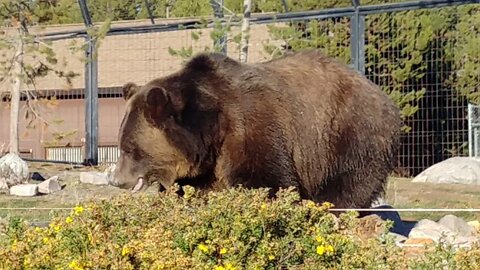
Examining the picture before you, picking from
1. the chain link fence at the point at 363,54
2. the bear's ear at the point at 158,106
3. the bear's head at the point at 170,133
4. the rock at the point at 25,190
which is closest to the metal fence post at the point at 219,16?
the chain link fence at the point at 363,54

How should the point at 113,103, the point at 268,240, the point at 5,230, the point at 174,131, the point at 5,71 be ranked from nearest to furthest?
the point at 268,240 → the point at 5,230 → the point at 174,131 → the point at 5,71 → the point at 113,103

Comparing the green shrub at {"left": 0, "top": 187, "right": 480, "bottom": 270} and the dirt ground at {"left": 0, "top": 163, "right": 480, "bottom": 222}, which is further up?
the green shrub at {"left": 0, "top": 187, "right": 480, "bottom": 270}

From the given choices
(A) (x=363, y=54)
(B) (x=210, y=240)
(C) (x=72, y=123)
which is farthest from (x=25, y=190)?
(B) (x=210, y=240)

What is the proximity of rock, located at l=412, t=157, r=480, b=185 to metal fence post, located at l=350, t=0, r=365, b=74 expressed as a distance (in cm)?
214

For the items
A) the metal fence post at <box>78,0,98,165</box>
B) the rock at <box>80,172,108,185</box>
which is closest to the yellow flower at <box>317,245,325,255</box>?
the rock at <box>80,172,108,185</box>

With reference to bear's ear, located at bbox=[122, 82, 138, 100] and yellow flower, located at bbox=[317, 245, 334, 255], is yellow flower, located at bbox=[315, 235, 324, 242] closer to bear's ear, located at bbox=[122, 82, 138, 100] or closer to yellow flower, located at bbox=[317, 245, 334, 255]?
yellow flower, located at bbox=[317, 245, 334, 255]

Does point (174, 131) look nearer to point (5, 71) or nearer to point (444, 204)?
point (444, 204)

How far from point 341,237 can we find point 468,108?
526 inches

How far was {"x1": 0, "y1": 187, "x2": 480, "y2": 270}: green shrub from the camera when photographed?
471 centimetres

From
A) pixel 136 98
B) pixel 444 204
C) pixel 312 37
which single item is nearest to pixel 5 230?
pixel 136 98

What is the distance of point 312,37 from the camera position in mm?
18375

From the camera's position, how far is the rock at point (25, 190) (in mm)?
14750

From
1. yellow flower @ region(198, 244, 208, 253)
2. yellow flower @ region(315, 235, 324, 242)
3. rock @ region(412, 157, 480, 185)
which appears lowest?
rock @ region(412, 157, 480, 185)

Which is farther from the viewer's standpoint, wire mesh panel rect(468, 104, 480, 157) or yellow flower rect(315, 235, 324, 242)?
wire mesh panel rect(468, 104, 480, 157)
